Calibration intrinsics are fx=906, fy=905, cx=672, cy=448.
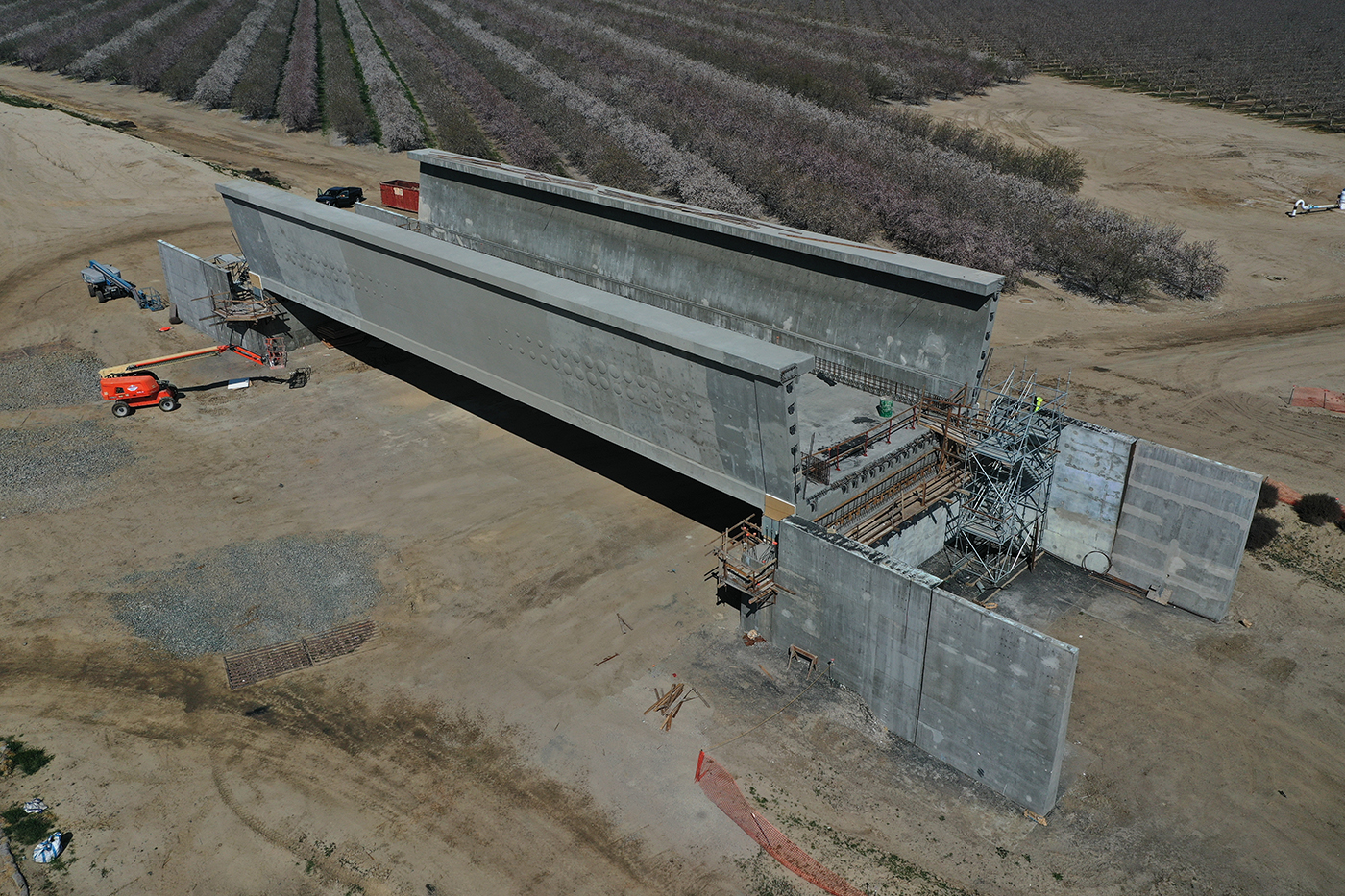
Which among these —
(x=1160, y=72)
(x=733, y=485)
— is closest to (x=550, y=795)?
(x=733, y=485)

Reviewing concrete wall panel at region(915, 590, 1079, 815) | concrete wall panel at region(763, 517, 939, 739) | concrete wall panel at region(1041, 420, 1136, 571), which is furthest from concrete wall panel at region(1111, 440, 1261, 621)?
concrete wall panel at region(763, 517, 939, 739)

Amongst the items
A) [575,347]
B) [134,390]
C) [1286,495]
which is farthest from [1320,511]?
[134,390]

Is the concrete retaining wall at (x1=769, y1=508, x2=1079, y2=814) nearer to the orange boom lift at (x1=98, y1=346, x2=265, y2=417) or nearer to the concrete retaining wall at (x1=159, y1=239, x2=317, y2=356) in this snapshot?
the orange boom lift at (x1=98, y1=346, x2=265, y2=417)

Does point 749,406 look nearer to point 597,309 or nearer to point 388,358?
point 597,309

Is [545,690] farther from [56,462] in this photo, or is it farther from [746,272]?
[56,462]

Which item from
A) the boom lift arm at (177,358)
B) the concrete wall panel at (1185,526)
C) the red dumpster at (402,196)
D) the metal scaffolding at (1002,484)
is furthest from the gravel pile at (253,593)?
the red dumpster at (402,196)
